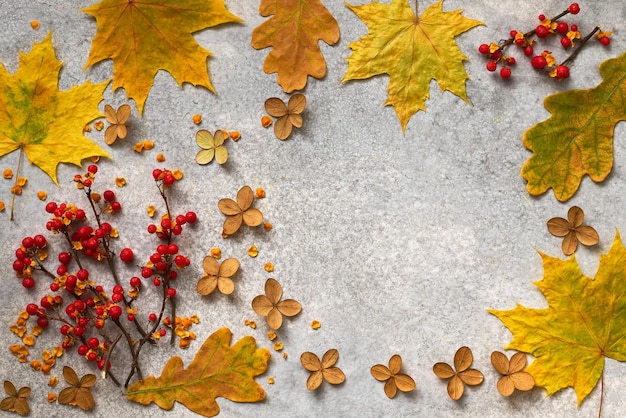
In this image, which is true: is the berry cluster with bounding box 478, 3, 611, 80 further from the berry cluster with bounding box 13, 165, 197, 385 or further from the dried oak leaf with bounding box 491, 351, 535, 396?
the berry cluster with bounding box 13, 165, 197, 385

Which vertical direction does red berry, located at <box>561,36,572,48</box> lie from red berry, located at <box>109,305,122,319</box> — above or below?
above

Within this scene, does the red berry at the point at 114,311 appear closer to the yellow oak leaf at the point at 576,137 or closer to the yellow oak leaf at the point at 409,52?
Result: the yellow oak leaf at the point at 409,52

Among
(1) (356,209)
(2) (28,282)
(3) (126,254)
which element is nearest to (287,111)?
(1) (356,209)

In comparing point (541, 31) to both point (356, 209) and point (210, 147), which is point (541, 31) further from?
point (210, 147)

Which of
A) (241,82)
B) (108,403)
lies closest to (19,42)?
(241,82)

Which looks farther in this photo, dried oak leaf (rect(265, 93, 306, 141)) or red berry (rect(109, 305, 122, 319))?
dried oak leaf (rect(265, 93, 306, 141))

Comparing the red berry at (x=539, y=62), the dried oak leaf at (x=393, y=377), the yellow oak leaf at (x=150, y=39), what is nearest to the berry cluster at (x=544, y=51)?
the red berry at (x=539, y=62)

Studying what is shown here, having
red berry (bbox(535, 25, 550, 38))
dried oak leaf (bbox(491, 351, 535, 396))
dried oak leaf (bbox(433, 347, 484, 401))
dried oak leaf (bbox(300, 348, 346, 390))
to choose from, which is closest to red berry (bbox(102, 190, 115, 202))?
dried oak leaf (bbox(300, 348, 346, 390))
